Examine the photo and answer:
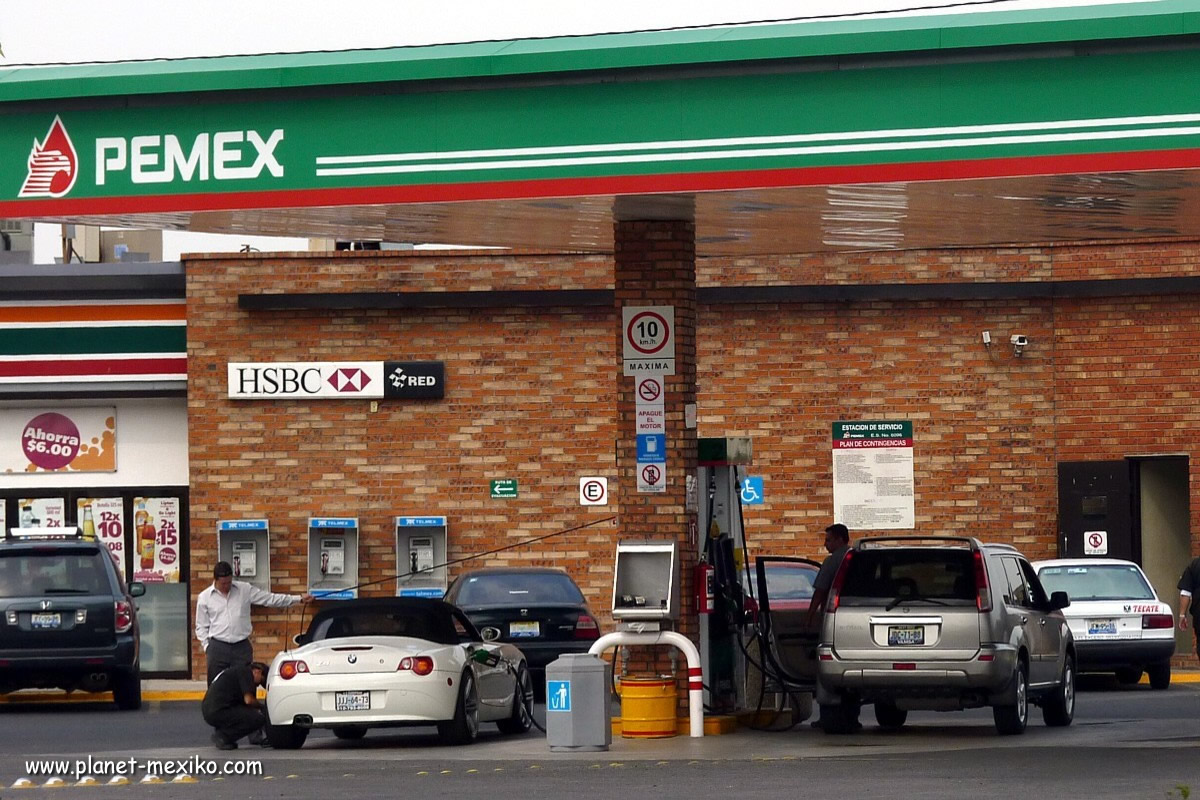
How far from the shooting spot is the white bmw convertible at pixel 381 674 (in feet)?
56.7

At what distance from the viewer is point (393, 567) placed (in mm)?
28203

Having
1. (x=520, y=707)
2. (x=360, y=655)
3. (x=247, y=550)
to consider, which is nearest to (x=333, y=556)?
(x=247, y=550)

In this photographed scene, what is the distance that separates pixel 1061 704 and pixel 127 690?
404 inches

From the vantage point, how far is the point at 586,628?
75.2 feet

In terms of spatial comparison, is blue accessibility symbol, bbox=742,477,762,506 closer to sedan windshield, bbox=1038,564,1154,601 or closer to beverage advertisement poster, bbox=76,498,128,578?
sedan windshield, bbox=1038,564,1154,601

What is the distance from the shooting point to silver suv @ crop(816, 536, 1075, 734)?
17578 millimetres

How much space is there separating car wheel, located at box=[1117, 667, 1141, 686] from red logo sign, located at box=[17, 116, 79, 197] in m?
13.5

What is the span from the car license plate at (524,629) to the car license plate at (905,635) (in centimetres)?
586

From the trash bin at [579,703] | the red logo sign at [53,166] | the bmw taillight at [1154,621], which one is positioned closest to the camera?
the trash bin at [579,703]

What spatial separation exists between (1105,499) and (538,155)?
13.4 meters

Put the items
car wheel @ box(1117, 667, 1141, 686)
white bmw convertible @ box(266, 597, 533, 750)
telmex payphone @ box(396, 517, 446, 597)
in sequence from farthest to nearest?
telmex payphone @ box(396, 517, 446, 597)
car wheel @ box(1117, 667, 1141, 686)
white bmw convertible @ box(266, 597, 533, 750)

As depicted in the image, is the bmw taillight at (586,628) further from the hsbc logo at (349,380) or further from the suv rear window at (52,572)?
the hsbc logo at (349,380)

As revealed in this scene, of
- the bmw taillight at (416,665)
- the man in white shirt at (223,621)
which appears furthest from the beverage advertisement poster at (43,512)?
the bmw taillight at (416,665)

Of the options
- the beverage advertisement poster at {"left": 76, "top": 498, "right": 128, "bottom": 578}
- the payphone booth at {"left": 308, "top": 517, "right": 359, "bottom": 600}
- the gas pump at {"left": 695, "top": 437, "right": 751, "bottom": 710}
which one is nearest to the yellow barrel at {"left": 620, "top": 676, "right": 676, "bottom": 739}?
the gas pump at {"left": 695, "top": 437, "right": 751, "bottom": 710}
